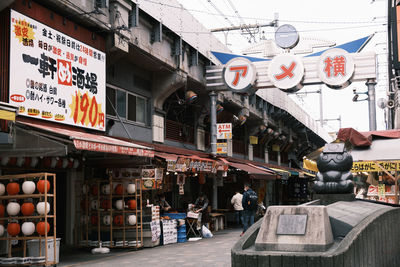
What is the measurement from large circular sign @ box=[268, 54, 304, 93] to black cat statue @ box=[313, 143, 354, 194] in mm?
11311

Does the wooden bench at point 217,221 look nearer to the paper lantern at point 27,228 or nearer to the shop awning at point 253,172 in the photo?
the shop awning at point 253,172

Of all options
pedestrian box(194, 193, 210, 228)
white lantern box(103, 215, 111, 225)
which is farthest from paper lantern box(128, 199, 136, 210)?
pedestrian box(194, 193, 210, 228)

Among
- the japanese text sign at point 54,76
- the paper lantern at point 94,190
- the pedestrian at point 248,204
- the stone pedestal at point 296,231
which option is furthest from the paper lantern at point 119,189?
the stone pedestal at point 296,231

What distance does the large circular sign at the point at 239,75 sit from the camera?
2186 centimetres

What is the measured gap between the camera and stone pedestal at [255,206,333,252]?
6.08 meters

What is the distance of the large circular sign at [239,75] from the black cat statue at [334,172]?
38.5ft

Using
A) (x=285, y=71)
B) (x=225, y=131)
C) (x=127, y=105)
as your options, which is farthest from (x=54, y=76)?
(x=285, y=71)

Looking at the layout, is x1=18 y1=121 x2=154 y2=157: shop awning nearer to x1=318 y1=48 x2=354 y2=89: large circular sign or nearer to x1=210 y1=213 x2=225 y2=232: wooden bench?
x1=210 y1=213 x2=225 y2=232: wooden bench

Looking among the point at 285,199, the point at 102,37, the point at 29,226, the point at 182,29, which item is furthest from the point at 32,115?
the point at 285,199

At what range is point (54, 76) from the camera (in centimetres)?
1295

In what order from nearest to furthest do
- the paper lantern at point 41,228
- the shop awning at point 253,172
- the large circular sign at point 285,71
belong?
1. the paper lantern at point 41,228
2. the large circular sign at point 285,71
3. the shop awning at point 253,172

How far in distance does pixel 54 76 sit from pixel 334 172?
750cm

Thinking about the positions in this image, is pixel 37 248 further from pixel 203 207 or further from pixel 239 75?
pixel 239 75

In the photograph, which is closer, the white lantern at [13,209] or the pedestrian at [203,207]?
the white lantern at [13,209]
